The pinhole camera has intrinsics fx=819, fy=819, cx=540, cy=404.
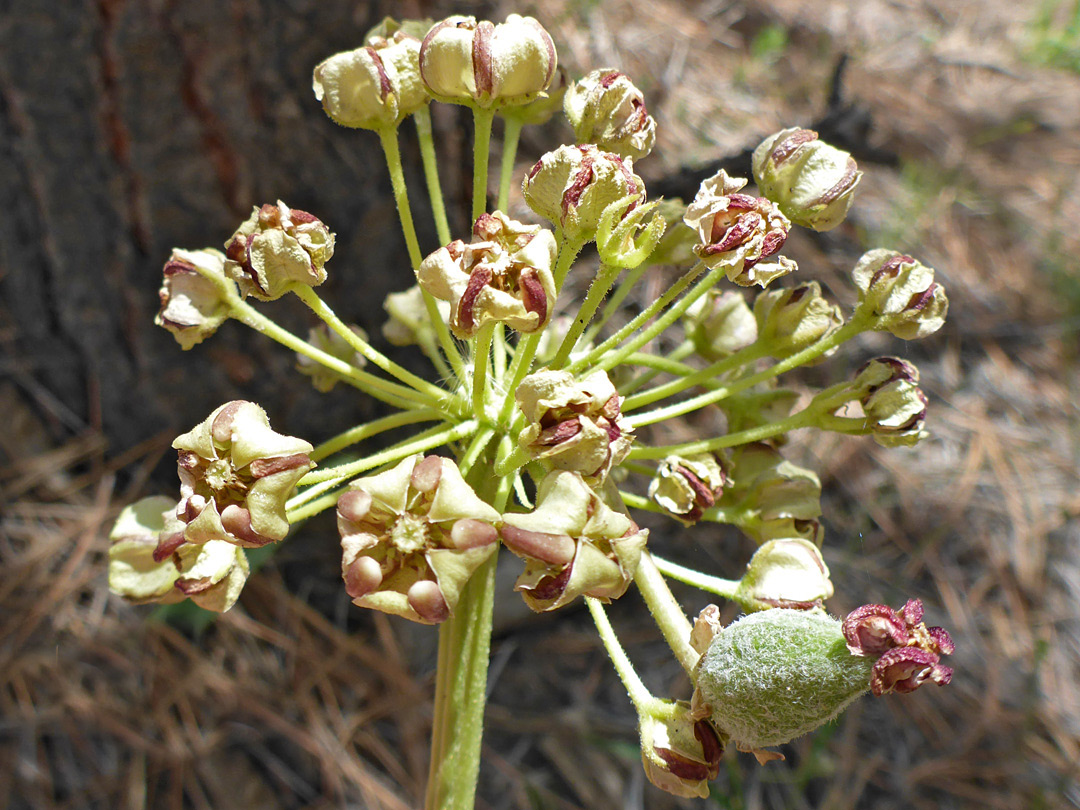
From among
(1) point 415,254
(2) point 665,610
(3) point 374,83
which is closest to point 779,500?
(2) point 665,610

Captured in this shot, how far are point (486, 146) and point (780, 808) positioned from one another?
89.0 inches

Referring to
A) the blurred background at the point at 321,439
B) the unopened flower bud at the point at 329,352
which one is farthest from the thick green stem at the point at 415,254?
the blurred background at the point at 321,439

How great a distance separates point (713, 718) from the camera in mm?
1152

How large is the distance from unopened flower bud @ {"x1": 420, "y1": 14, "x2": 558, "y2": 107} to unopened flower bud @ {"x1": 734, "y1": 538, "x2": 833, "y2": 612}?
84 centimetres

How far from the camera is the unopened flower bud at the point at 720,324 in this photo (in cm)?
159

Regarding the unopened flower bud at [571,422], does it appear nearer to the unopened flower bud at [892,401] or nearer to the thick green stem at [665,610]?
the thick green stem at [665,610]

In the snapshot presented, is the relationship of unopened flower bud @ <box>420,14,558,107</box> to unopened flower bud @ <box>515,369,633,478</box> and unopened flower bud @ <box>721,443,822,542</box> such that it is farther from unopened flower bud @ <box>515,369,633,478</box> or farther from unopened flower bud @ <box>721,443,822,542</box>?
unopened flower bud @ <box>721,443,822,542</box>

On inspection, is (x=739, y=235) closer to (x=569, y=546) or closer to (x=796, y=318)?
(x=796, y=318)

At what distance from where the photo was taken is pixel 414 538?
1.04 metres

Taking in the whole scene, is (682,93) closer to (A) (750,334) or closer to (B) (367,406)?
(B) (367,406)

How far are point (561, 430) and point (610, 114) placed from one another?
1.88 feet

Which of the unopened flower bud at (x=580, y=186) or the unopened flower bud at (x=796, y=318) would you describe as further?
the unopened flower bud at (x=796, y=318)

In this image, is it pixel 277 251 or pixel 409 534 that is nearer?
pixel 409 534

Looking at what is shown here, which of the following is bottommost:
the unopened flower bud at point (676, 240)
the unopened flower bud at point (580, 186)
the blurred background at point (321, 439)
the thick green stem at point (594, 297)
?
the blurred background at point (321, 439)
